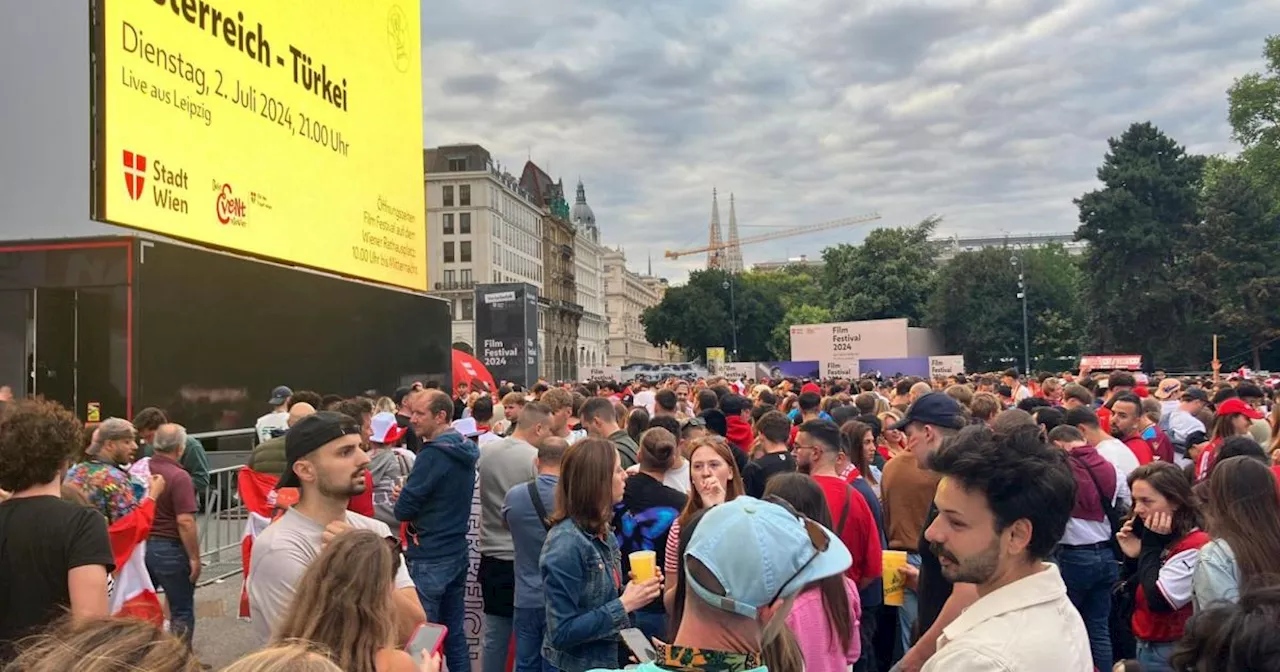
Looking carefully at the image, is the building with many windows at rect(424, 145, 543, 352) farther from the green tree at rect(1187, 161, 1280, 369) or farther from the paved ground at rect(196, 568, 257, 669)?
the paved ground at rect(196, 568, 257, 669)

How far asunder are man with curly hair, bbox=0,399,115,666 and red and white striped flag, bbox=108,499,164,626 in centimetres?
129

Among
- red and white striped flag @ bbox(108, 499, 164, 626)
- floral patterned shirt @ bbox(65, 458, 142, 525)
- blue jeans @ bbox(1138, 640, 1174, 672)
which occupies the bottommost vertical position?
blue jeans @ bbox(1138, 640, 1174, 672)

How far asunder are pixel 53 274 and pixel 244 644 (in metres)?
9.16

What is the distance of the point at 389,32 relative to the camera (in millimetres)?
17469

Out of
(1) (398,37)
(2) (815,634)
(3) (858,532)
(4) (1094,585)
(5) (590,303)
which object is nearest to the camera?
(2) (815,634)

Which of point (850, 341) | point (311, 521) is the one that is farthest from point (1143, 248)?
point (311, 521)

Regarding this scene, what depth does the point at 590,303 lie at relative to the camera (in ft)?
418

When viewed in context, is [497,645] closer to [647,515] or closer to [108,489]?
[647,515]

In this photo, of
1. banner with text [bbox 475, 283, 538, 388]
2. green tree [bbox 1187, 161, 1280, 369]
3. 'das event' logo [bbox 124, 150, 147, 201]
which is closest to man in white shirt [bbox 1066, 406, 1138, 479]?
'das event' logo [bbox 124, 150, 147, 201]

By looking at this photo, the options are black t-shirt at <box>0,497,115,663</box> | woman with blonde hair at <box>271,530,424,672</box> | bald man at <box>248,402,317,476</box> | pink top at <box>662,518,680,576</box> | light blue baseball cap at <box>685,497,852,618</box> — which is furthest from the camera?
bald man at <box>248,402,317,476</box>

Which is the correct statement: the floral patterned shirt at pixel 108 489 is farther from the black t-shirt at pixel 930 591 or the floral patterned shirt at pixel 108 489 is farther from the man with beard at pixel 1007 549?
the man with beard at pixel 1007 549

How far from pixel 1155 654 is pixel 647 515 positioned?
2510 millimetres

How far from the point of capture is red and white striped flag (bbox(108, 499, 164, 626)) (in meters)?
4.46

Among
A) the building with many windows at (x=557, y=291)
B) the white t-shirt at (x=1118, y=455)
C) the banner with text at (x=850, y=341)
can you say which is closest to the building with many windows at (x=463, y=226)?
the building with many windows at (x=557, y=291)
